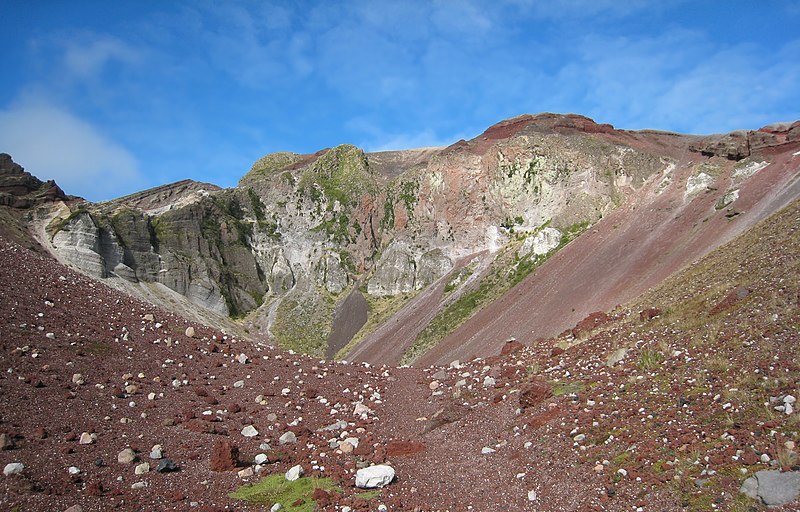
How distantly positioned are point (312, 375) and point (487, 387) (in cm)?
578

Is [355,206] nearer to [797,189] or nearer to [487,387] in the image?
[797,189]

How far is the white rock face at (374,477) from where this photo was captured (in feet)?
32.9

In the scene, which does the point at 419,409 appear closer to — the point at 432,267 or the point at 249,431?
the point at 249,431

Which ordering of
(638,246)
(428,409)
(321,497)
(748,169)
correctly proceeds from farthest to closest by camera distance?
(748,169) → (638,246) → (428,409) → (321,497)

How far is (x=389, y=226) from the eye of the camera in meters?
72.8

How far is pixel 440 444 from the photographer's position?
1223cm

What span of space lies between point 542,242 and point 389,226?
25.6 m

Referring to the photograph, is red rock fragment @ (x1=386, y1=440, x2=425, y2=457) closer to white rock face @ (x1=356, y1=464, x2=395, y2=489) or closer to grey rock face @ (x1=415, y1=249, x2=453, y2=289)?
white rock face @ (x1=356, y1=464, x2=395, y2=489)

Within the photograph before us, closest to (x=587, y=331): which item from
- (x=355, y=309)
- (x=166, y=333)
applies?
(x=166, y=333)

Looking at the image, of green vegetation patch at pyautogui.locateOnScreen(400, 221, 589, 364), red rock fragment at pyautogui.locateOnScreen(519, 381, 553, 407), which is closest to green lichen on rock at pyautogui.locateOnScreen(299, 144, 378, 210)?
green vegetation patch at pyautogui.locateOnScreen(400, 221, 589, 364)

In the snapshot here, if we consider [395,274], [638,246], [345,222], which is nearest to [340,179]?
[345,222]

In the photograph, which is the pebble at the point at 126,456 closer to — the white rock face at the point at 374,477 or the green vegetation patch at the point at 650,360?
the white rock face at the point at 374,477

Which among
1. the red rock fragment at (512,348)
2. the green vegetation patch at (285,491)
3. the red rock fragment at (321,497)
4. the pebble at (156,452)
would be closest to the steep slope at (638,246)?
the red rock fragment at (512,348)

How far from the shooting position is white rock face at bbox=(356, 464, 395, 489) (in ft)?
32.9
